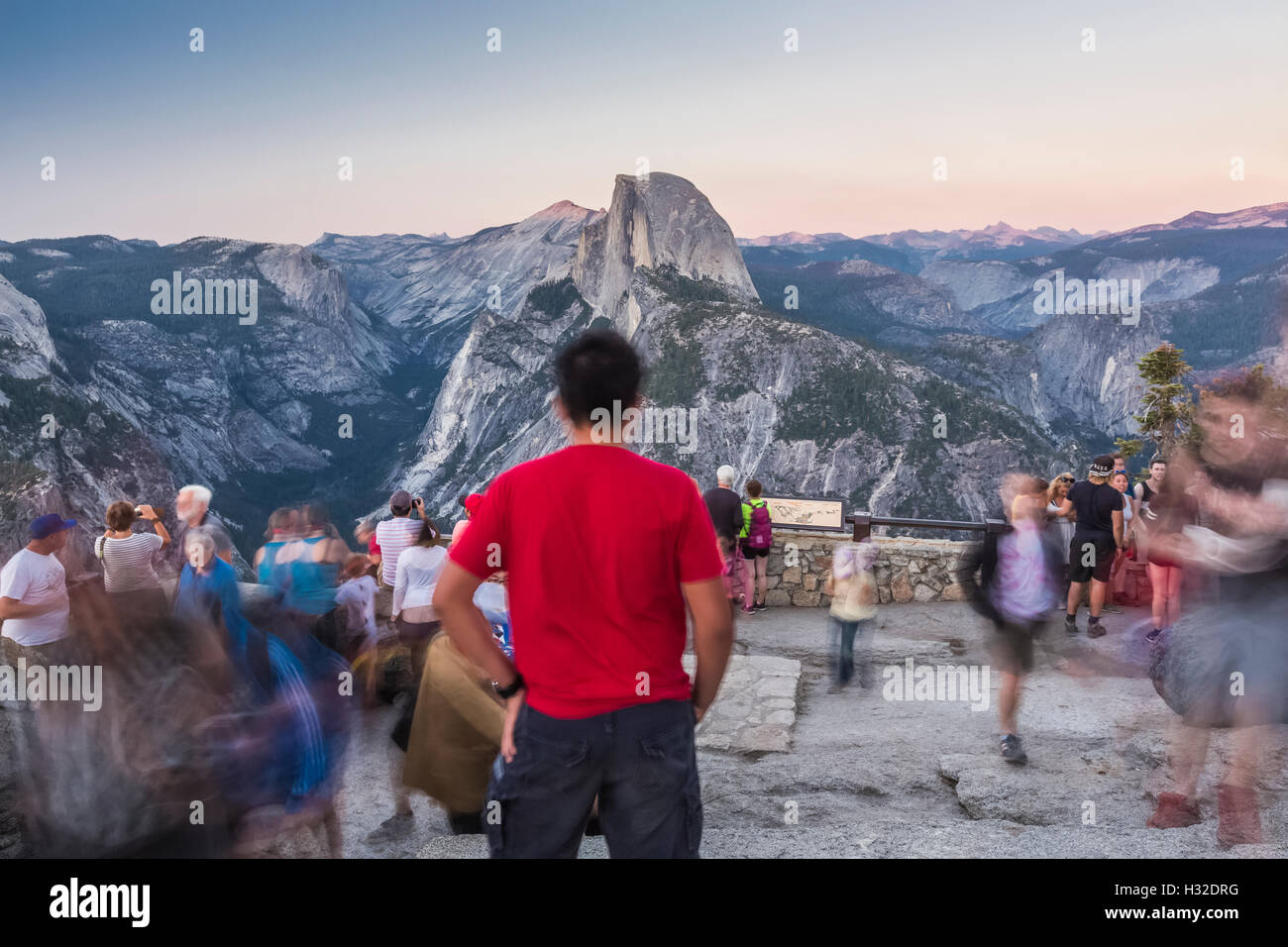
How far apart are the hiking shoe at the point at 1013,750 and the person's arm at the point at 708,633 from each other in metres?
3.57

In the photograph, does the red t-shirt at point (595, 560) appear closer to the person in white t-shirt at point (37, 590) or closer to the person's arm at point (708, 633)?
the person's arm at point (708, 633)

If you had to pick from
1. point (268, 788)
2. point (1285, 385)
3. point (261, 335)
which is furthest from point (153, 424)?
point (268, 788)

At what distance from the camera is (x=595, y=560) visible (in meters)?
2.12

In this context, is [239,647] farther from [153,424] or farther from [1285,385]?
[153,424]

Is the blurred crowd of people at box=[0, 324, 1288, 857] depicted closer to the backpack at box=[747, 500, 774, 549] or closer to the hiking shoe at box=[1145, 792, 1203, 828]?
the hiking shoe at box=[1145, 792, 1203, 828]

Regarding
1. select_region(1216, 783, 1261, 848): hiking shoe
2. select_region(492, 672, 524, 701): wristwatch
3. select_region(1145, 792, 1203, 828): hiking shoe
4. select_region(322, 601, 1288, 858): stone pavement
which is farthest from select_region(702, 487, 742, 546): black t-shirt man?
select_region(492, 672, 524, 701): wristwatch

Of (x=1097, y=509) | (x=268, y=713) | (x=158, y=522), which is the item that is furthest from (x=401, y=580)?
(x=1097, y=509)

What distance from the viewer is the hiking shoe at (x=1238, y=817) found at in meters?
3.45

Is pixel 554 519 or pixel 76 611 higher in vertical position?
pixel 554 519

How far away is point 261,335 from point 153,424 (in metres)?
49.4

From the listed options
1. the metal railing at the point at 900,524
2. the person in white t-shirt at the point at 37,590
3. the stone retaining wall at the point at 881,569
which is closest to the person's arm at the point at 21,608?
the person in white t-shirt at the point at 37,590

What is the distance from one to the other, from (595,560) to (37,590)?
151 inches

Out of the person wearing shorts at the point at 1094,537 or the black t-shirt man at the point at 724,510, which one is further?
the black t-shirt man at the point at 724,510
